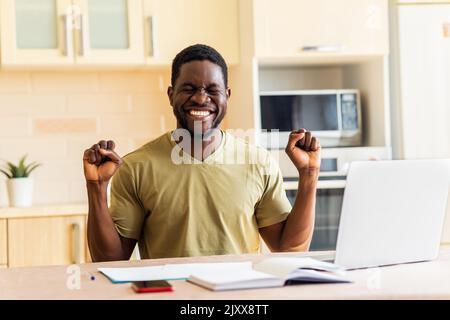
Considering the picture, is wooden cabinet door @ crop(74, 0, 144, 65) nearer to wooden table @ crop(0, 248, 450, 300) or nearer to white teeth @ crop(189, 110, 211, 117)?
white teeth @ crop(189, 110, 211, 117)

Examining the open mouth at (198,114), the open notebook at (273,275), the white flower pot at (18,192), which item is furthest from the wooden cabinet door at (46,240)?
the open notebook at (273,275)

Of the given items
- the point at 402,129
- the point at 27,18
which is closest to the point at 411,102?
the point at 402,129

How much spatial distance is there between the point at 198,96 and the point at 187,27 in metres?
1.43

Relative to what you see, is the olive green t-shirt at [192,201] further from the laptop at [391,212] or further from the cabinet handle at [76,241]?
the cabinet handle at [76,241]

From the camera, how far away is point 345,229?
1541mm

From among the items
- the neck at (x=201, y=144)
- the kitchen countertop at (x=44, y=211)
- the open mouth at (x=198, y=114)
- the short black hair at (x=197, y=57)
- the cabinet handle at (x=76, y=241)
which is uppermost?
the short black hair at (x=197, y=57)

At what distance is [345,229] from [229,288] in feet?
0.91

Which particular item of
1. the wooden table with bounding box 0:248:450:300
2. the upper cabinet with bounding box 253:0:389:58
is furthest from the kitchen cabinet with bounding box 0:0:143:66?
the wooden table with bounding box 0:248:450:300

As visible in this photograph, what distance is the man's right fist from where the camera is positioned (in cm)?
186

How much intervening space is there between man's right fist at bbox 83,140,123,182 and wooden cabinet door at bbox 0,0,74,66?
1.61 metres

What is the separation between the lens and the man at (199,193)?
6.74ft

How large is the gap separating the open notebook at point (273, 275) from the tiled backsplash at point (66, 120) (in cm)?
225

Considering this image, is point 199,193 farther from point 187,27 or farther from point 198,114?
point 187,27

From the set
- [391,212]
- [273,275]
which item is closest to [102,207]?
[273,275]
